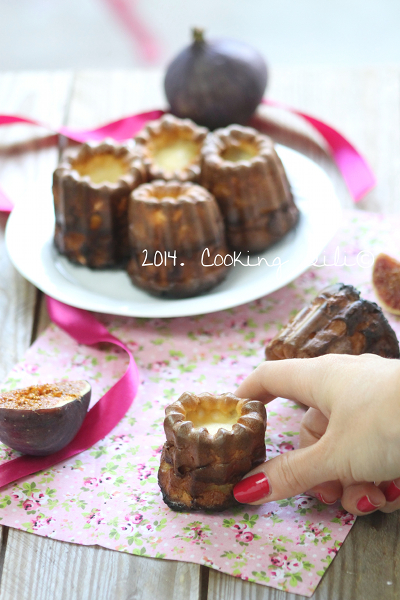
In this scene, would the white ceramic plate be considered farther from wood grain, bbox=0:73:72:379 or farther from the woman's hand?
the woman's hand

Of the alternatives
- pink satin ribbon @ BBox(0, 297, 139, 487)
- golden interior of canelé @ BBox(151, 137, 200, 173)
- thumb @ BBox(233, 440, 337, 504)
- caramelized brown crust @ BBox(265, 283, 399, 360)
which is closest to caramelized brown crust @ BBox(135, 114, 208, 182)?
golden interior of canelé @ BBox(151, 137, 200, 173)

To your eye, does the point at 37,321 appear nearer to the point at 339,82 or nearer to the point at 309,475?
the point at 309,475

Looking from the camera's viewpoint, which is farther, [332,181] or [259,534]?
[332,181]

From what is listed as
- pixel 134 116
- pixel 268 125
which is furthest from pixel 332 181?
pixel 134 116

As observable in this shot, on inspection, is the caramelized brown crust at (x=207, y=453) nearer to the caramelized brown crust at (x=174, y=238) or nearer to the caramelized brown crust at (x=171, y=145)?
the caramelized brown crust at (x=174, y=238)

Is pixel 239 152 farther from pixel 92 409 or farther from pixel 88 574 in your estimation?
pixel 88 574

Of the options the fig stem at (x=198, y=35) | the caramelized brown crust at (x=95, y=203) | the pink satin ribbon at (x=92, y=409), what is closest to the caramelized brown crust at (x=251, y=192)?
the caramelized brown crust at (x=95, y=203)
